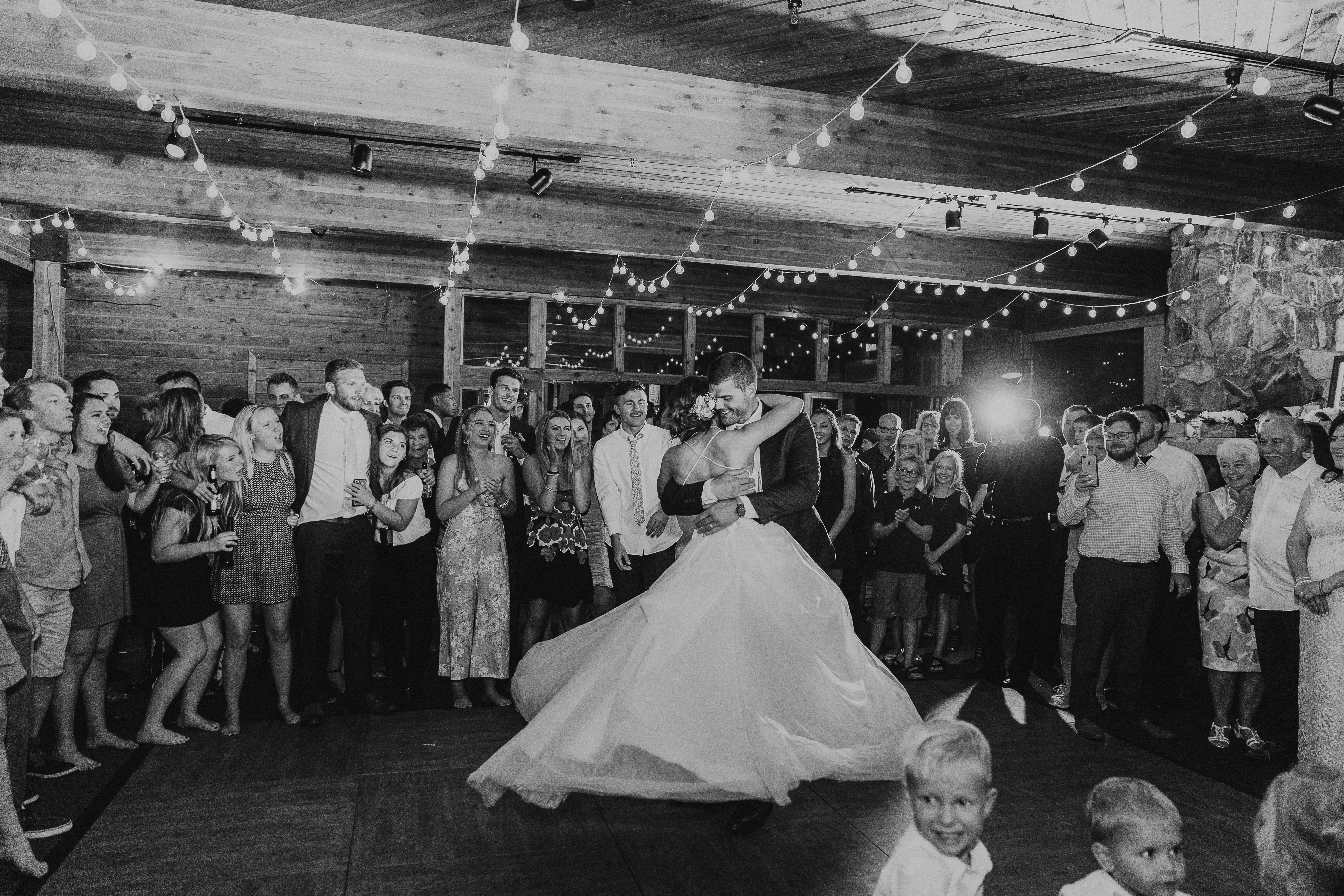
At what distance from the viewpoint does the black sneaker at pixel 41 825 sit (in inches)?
114

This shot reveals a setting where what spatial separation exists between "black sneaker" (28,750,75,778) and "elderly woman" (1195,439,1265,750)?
4.70 meters

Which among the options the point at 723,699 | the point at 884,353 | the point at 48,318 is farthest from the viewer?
the point at 884,353

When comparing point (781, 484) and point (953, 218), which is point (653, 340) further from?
point (781, 484)

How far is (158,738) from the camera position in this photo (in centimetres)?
376

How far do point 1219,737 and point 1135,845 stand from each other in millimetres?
2956

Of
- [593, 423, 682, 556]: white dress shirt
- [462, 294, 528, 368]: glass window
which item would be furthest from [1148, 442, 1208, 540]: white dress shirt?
[462, 294, 528, 368]: glass window

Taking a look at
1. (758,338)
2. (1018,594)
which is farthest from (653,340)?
(1018,594)

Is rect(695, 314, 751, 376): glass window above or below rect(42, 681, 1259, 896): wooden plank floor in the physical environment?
above

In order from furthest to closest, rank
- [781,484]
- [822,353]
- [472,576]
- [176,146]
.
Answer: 1. [822,353]
2. [176,146]
3. [472,576]
4. [781,484]

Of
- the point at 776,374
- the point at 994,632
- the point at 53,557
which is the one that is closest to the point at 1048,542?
the point at 994,632

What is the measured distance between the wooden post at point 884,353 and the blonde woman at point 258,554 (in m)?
8.28

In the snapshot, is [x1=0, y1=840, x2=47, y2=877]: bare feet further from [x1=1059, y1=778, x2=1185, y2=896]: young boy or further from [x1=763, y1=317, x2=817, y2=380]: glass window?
[x1=763, y1=317, x2=817, y2=380]: glass window

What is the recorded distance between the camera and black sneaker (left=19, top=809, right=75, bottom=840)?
9.50 feet

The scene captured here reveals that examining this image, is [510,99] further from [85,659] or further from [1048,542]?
[1048,542]
